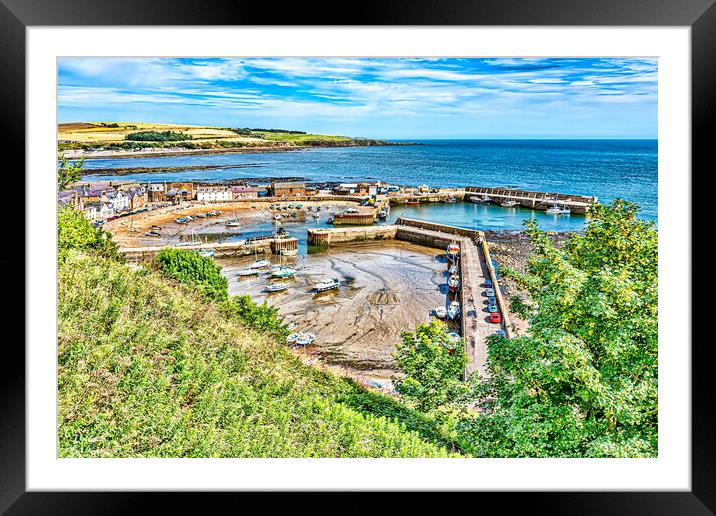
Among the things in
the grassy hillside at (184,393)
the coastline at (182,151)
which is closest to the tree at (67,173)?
the coastline at (182,151)

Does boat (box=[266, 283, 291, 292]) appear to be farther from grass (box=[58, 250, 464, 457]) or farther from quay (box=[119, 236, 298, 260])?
grass (box=[58, 250, 464, 457])

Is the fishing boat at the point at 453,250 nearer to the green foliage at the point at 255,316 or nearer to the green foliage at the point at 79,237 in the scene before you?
the green foliage at the point at 255,316

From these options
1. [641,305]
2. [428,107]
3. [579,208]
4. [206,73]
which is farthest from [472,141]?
[641,305]

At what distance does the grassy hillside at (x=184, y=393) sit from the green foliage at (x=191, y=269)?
0.87 meters

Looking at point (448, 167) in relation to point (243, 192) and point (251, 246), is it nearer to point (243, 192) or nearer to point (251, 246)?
point (243, 192)

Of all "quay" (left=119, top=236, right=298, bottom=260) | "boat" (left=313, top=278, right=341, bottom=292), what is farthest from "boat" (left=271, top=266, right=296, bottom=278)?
"boat" (left=313, top=278, right=341, bottom=292)

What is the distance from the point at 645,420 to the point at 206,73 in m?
4.68

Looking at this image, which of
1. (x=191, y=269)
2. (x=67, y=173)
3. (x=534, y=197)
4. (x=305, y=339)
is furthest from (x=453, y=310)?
(x=67, y=173)
